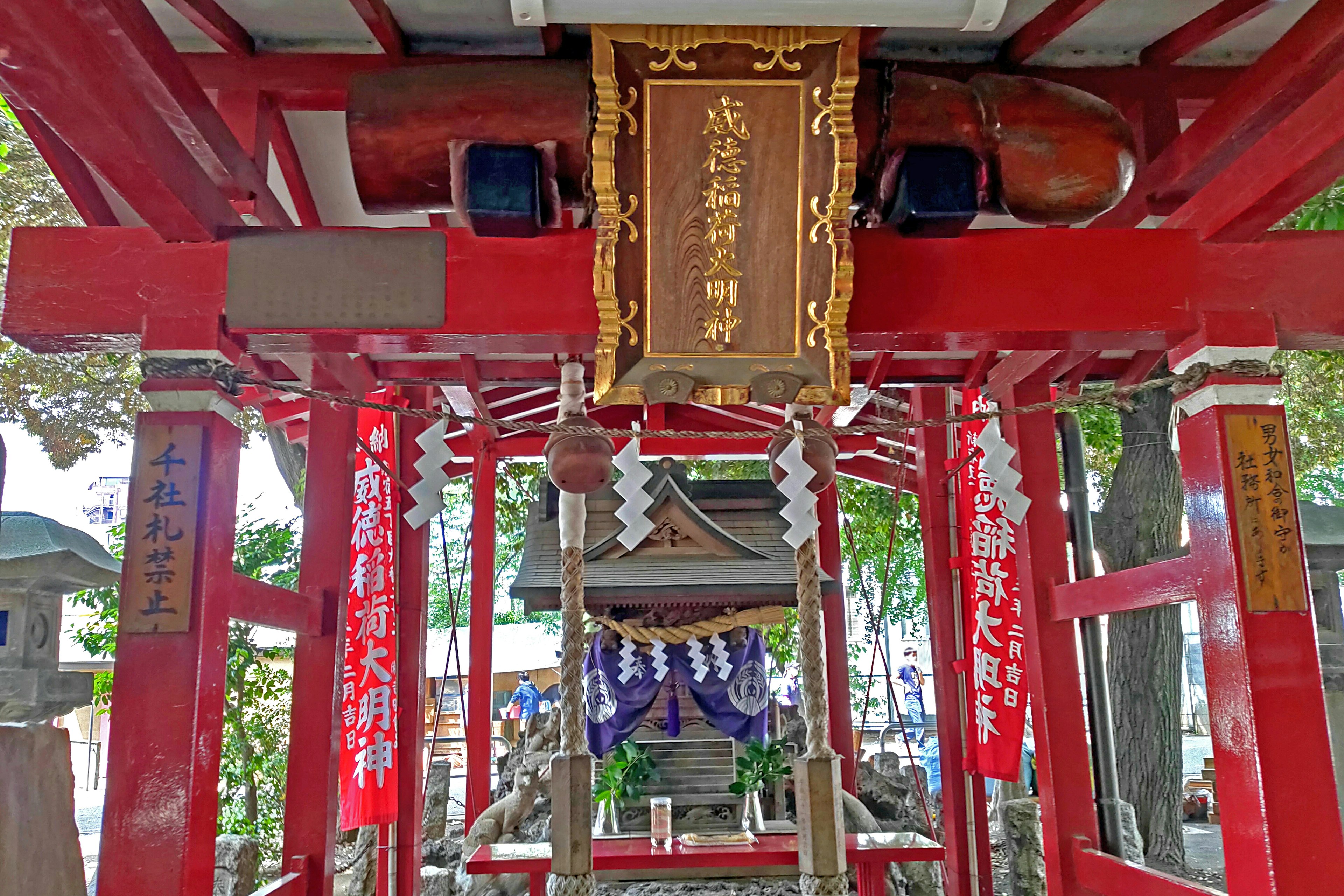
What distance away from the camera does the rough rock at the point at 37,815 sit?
1.69m

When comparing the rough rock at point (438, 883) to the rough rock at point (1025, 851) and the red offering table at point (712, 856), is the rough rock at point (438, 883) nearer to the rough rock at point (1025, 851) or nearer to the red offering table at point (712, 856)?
the red offering table at point (712, 856)

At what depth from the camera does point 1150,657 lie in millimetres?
6797

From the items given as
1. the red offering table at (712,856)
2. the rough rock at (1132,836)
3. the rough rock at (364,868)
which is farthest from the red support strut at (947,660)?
the rough rock at (364,868)

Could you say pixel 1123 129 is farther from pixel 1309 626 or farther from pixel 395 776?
pixel 395 776

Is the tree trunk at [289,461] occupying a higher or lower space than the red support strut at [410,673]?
higher

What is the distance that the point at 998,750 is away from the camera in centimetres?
490

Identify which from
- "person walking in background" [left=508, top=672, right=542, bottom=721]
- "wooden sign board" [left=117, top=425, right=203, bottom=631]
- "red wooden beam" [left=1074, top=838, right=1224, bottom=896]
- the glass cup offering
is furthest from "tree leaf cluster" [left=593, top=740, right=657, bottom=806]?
"person walking in background" [left=508, top=672, right=542, bottom=721]

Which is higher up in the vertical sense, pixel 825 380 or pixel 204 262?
pixel 204 262

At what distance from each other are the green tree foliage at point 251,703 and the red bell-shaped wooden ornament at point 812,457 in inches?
194

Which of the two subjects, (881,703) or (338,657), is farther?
(881,703)

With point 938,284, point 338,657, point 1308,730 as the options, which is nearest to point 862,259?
point 938,284

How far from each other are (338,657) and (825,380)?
2.58m

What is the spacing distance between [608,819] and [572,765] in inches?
188

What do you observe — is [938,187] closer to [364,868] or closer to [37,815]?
[37,815]
